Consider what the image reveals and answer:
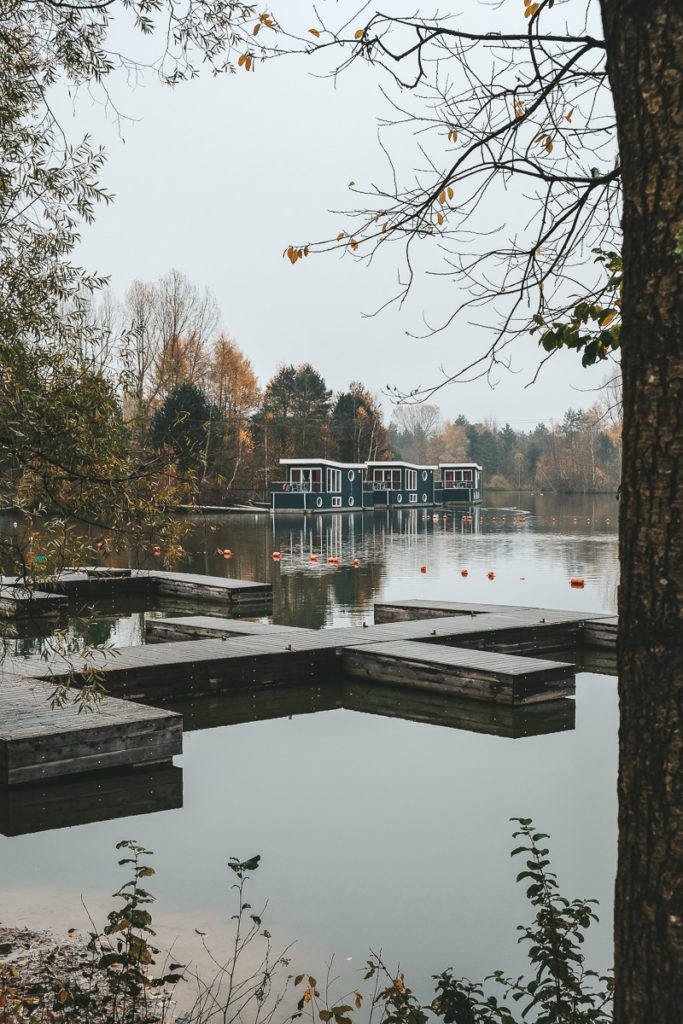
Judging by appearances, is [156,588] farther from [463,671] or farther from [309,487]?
[309,487]

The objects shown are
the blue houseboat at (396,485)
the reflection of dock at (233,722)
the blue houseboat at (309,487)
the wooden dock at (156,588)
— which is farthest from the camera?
the blue houseboat at (396,485)

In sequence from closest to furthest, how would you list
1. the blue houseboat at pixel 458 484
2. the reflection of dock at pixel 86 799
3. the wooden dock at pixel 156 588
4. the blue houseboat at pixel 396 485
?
the reflection of dock at pixel 86 799, the wooden dock at pixel 156 588, the blue houseboat at pixel 396 485, the blue houseboat at pixel 458 484

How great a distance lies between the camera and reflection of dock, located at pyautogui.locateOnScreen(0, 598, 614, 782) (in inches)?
313

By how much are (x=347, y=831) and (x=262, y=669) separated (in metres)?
4.53

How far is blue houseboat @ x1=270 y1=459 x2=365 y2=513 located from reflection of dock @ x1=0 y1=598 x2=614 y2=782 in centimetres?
4237

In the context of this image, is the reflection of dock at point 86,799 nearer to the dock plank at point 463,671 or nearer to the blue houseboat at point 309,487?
the dock plank at point 463,671

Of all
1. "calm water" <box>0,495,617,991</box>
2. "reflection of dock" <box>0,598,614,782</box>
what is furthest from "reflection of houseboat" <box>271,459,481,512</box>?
"calm water" <box>0,495,617,991</box>

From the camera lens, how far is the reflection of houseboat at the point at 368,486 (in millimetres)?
58156

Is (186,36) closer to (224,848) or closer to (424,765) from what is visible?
(224,848)

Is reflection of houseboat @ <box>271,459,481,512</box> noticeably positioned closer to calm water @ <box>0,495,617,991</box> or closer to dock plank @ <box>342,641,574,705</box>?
dock plank @ <box>342,641,574,705</box>

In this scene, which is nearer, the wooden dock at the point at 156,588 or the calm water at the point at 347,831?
the calm water at the point at 347,831

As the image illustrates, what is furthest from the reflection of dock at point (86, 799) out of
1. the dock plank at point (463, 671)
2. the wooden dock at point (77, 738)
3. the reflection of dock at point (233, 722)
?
the dock plank at point (463, 671)

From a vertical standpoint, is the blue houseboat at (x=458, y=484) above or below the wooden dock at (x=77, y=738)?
above

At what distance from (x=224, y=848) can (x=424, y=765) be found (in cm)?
260
